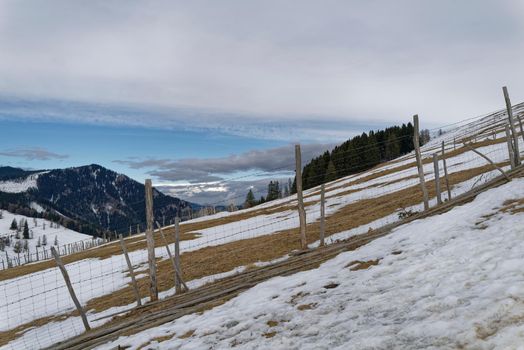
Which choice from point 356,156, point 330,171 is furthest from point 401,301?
point 356,156

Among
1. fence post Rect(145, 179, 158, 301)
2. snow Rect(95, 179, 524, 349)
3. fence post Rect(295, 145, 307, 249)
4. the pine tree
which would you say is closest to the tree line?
the pine tree

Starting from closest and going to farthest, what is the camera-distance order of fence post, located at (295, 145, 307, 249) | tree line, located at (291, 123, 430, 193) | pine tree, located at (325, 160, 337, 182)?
fence post, located at (295, 145, 307, 249), pine tree, located at (325, 160, 337, 182), tree line, located at (291, 123, 430, 193)

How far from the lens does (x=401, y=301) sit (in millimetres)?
7301

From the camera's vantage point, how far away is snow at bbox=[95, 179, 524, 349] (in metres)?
5.74

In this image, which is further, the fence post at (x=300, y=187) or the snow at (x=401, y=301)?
the fence post at (x=300, y=187)

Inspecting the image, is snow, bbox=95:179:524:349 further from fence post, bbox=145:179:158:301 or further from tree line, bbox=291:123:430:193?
tree line, bbox=291:123:430:193

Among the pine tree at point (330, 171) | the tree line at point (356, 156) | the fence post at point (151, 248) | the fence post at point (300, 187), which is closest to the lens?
the fence post at point (151, 248)

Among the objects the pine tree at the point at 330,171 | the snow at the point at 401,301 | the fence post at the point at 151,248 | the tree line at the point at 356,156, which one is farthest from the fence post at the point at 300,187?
the pine tree at the point at 330,171

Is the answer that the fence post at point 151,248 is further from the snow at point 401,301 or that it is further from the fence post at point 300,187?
the fence post at point 300,187

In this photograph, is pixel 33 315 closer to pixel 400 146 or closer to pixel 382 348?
pixel 382 348

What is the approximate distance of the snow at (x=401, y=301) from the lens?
5742 millimetres

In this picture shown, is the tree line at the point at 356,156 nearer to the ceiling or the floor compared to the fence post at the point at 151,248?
nearer to the ceiling

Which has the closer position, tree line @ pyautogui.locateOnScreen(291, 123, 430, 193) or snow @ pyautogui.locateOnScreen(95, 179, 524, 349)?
snow @ pyautogui.locateOnScreen(95, 179, 524, 349)

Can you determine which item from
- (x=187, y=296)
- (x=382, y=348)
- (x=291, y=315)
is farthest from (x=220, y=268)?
(x=382, y=348)
